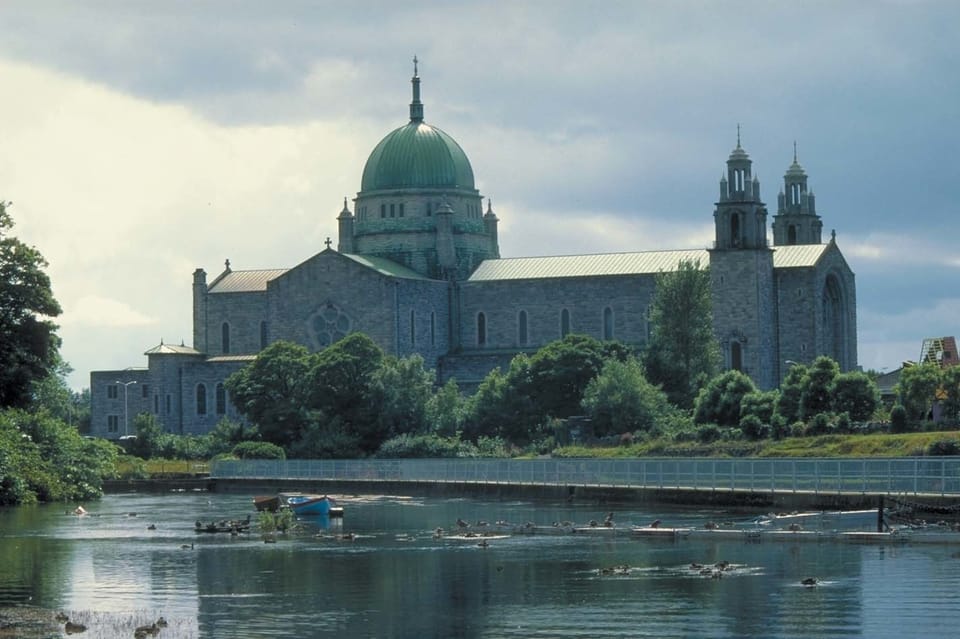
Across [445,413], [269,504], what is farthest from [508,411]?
[269,504]

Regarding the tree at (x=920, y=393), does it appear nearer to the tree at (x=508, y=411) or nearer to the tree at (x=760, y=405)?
the tree at (x=760, y=405)

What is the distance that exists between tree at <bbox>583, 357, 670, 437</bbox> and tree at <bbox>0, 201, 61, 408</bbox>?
1344 inches

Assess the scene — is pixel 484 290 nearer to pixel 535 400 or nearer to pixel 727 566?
pixel 535 400

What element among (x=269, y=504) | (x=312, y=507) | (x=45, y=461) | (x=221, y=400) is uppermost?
(x=221, y=400)

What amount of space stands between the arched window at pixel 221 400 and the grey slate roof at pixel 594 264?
16.3 meters

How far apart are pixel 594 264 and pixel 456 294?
28.1ft

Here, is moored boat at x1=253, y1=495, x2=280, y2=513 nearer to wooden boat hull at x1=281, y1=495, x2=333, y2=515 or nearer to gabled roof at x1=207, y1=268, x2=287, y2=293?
wooden boat hull at x1=281, y1=495, x2=333, y2=515

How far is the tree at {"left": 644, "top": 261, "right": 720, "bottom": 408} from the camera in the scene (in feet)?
360

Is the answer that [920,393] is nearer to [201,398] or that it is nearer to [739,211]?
[739,211]

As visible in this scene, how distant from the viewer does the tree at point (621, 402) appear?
10019 centimetres

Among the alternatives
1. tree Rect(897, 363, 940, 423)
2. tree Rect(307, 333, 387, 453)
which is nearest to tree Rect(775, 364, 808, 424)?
tree Rect(897, 363, 940, 423)

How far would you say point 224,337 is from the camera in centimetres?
13050

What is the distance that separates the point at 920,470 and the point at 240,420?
2803 inches

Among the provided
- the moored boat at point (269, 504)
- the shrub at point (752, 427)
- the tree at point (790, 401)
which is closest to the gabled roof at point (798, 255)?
the tree at point (790, 401)
